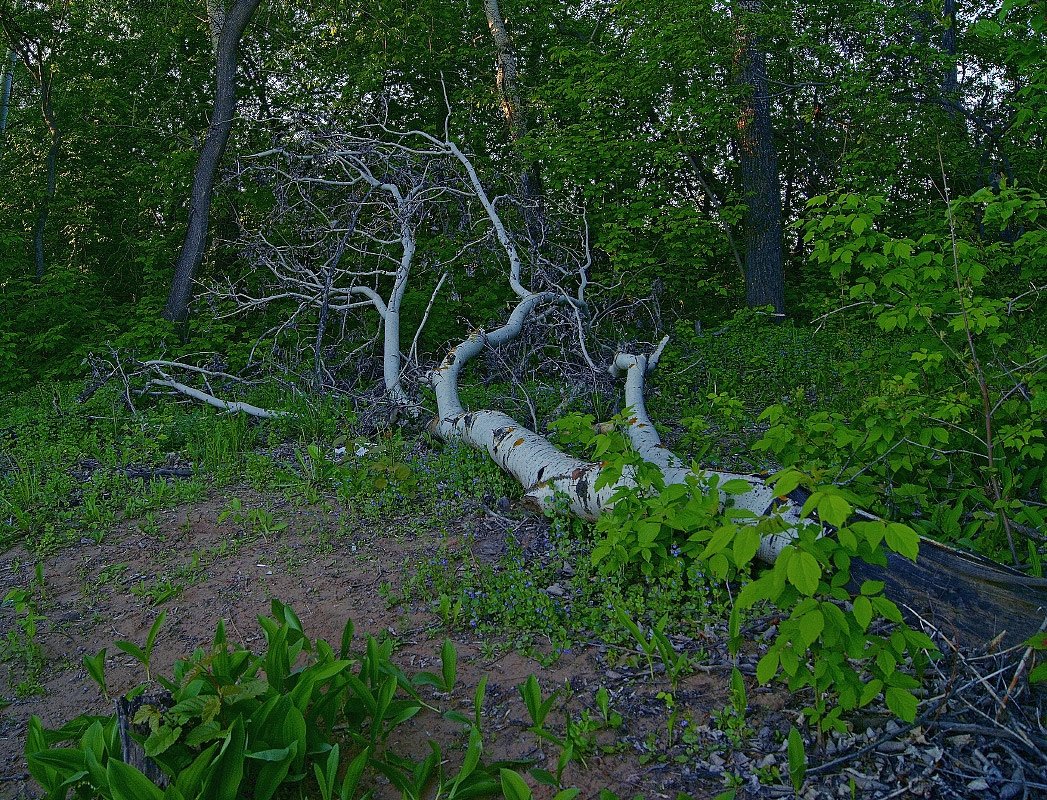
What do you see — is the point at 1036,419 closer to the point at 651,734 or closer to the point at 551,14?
the point at 651,734

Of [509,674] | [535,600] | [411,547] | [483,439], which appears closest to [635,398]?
[483,439]

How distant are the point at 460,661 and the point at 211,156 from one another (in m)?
8.77

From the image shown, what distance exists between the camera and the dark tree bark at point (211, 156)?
379 inches

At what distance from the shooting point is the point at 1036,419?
3.47m

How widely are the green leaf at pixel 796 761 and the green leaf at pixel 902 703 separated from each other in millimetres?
296

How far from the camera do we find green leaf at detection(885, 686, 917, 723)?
2301mm

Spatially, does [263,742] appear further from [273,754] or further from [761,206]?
[761,206]

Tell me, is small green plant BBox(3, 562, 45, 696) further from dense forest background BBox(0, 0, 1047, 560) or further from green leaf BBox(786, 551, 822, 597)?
dense forest background BBox(0, 0, 1047, 560)

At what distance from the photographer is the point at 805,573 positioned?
2201 millimetres

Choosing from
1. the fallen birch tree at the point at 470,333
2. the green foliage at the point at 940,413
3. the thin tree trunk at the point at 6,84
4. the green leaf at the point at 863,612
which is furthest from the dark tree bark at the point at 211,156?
the green leaf at the point at 863,612

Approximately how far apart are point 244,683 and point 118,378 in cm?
632

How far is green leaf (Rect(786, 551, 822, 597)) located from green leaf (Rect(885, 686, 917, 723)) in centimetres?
47

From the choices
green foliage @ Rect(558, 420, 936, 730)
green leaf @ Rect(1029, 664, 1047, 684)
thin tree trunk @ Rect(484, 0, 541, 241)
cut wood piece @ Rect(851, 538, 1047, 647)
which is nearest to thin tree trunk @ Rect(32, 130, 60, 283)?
thin tree trunk @ Rect(484, 0, 541, 241)

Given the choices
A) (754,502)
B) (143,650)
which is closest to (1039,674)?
(754,502)
